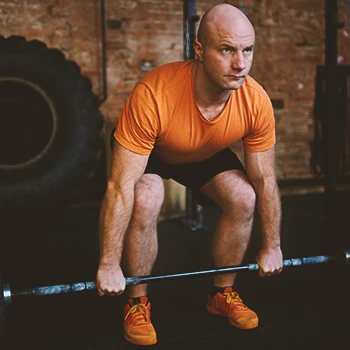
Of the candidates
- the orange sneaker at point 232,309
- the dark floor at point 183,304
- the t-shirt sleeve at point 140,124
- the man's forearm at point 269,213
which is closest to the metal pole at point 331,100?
the dark floor at point 183,304

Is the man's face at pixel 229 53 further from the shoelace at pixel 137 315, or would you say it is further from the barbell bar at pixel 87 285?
the shoelace at pixel 137 315

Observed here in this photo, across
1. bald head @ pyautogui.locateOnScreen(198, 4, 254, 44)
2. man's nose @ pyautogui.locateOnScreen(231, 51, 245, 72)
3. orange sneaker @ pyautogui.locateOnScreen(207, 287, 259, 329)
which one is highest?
bald head @ pyautogui.locateOnScreen(198, 4, 254, 44)

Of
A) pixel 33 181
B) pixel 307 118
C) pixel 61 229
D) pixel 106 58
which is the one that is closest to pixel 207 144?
pixel 33 181

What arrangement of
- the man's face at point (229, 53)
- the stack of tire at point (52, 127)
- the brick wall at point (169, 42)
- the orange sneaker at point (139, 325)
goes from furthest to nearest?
the brick wall at point (169, 42) < the stack of tire at point (52, 127) < the orange sneaker at point (139, 325) < the man's face at point (229, 53)

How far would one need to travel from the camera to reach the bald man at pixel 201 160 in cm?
151

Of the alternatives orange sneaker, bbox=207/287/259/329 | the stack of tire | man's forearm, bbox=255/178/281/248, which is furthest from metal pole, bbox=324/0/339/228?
the stack of tire

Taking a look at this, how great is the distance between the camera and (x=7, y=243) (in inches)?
114

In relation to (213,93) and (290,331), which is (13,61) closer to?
(213,93)

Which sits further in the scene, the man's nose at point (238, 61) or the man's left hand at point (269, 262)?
the man's left hand at point (269, 262)

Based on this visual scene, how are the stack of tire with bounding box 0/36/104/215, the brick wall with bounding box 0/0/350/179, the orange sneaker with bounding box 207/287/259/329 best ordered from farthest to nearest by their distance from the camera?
the brick wall with bounding box 0/0/350/179 → the stack of tire with bounding box 0/36/104/215 → the orange sneaker with bounding box 207/287/259/329

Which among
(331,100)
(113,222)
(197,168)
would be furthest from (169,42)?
(113,222)

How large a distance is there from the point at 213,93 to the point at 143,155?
28 centimetres

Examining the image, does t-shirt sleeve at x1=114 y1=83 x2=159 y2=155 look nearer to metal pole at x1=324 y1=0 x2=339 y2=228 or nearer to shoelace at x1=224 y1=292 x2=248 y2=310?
shoelace at x1=224 y1=292 x2=248 y2=310

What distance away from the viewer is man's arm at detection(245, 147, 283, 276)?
5.63ft
